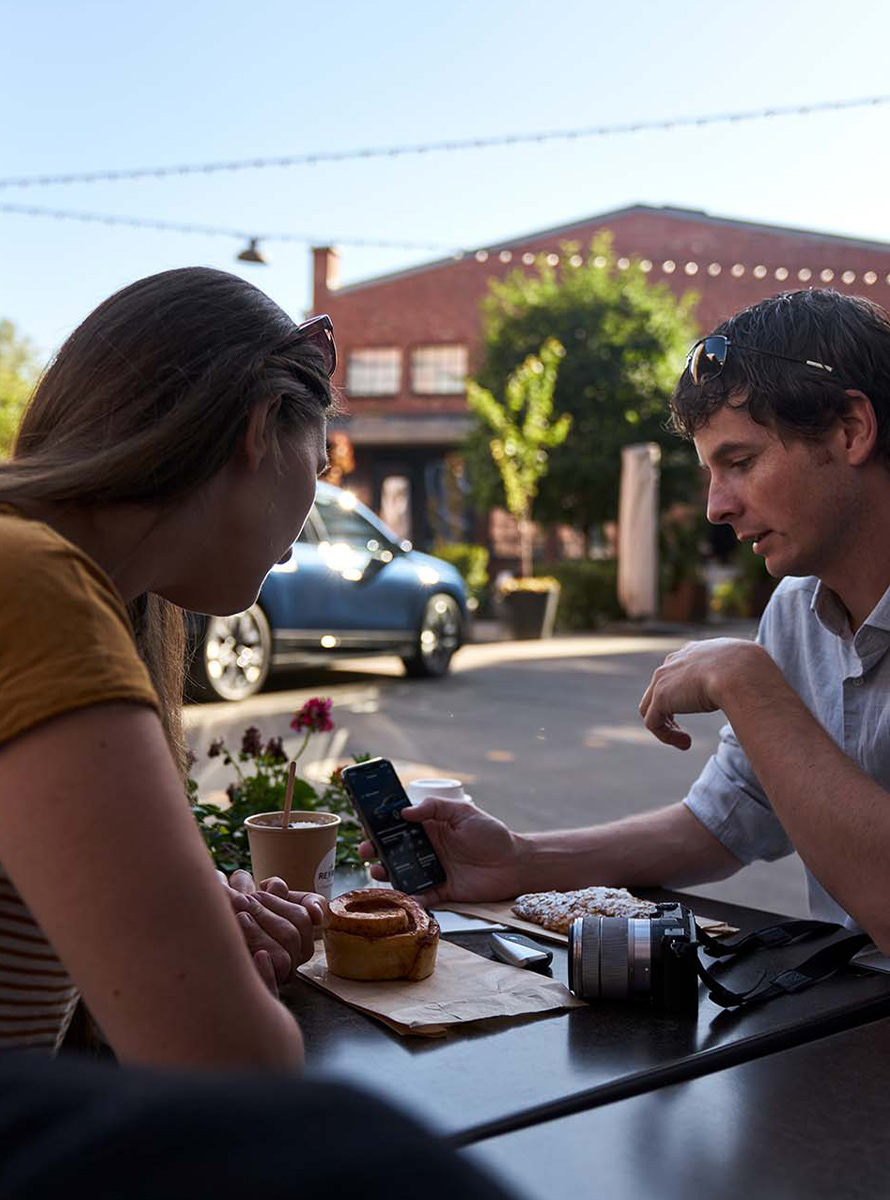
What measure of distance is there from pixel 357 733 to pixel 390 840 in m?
6.17

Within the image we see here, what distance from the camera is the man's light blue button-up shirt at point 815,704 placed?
82.4 inches

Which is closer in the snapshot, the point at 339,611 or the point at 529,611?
the point at 339,611

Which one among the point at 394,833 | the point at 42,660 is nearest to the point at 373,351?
the point at 394,833

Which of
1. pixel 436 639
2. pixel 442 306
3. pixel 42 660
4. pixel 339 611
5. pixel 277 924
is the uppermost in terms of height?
pixel 442 306

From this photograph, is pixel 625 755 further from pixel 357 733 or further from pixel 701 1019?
pixel 701 1019

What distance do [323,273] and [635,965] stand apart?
2922 cm

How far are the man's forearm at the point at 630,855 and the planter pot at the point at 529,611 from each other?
1395cm

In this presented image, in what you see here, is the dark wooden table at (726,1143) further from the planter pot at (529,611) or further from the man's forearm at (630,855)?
the planter pot at (529,611)

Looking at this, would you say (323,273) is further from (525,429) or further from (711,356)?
(711,356)

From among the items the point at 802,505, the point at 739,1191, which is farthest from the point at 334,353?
the point at 739,1191

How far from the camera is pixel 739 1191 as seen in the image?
0.98m

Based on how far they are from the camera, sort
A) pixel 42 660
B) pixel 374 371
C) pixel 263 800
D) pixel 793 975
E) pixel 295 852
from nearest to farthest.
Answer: pixel 42 660 < pixel 793 975 < pixel 295 852 < pixel 263 800 < pixel 374 371

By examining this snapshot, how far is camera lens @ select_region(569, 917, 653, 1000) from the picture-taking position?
1.43 m

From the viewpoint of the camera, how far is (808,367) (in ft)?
6.94
